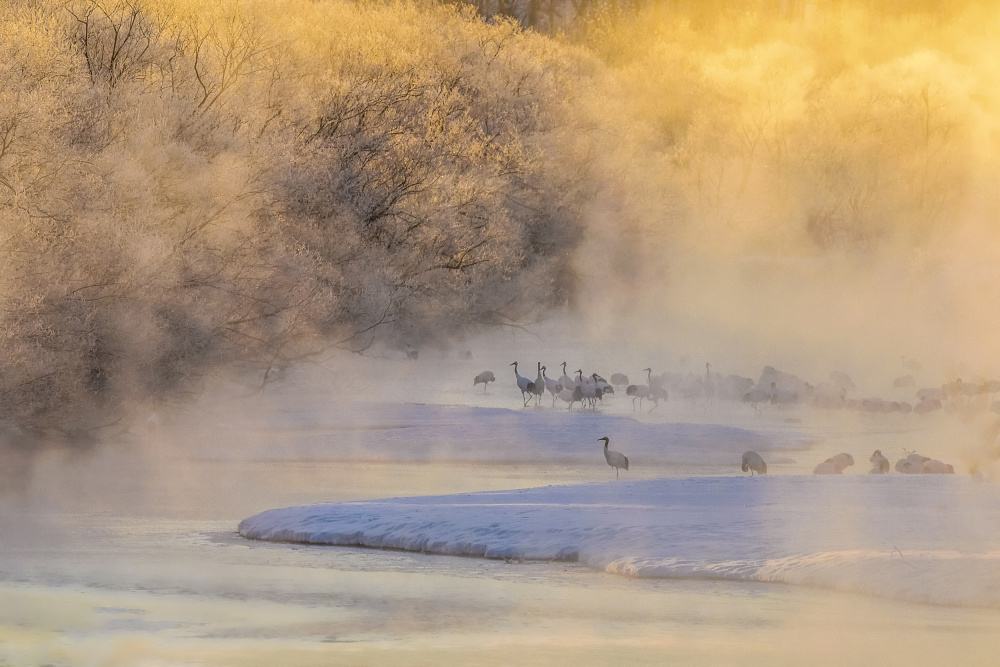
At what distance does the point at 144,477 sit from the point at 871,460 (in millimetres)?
8941

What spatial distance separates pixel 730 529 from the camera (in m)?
13.8

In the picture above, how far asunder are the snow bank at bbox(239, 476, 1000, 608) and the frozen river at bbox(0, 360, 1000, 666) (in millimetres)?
219

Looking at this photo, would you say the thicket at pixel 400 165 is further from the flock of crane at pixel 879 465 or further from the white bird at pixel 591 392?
the flock of crane at pixel 879 465

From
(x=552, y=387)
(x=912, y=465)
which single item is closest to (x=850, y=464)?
(x=912, y=465)

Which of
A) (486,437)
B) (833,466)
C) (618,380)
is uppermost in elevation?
(618,380)

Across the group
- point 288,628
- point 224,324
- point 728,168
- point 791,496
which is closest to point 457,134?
point 224,324

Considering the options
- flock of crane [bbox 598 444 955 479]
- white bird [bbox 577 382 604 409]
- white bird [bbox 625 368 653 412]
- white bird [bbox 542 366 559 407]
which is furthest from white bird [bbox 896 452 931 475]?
white bird [bbox 625 368 653 412]

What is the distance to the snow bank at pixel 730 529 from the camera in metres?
12.1

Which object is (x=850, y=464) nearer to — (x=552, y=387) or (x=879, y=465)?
(x=879, y=465)

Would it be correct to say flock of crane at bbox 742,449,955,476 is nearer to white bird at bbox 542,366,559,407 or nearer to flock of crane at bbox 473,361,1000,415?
flock of crane at bbox 473,361,1000,415

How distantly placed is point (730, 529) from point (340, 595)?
374 centimetres

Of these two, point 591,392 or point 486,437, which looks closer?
point 486,437

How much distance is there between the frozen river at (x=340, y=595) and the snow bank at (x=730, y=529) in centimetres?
22

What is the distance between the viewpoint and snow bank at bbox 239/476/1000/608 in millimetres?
12148
